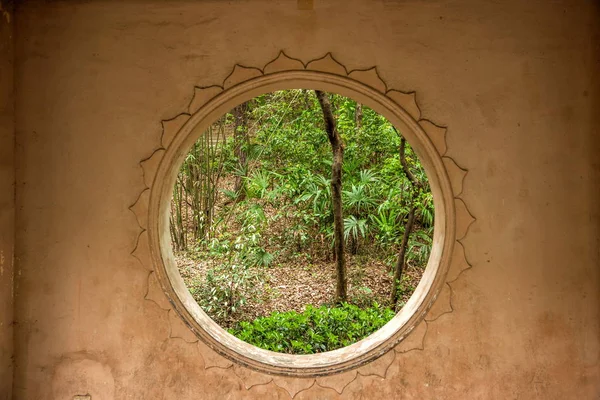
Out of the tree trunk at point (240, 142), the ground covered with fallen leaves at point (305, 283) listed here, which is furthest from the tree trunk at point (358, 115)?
the ground covered with fallen leaves at point (305, 283)

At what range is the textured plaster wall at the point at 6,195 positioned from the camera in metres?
2.62

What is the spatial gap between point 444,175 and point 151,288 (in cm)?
170

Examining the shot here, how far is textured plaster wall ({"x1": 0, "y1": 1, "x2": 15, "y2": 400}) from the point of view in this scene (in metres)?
2.62

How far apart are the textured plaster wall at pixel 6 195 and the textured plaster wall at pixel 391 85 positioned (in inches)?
1.7

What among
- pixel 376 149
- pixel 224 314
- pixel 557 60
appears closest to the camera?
pixel 557 60

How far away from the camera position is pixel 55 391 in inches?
107

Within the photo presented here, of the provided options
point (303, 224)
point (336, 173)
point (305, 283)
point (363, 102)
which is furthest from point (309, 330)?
point (363, 102)

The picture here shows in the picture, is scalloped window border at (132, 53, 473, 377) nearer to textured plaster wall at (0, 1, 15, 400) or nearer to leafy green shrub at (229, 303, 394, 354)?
textured plaster wall at (0, 1, 15, 400)

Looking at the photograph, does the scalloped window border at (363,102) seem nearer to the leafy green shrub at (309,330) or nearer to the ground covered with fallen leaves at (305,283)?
the leafy green shrub at (309,330)

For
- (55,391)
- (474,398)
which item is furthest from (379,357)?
(55,391)

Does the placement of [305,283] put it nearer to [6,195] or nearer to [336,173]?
[336,173]

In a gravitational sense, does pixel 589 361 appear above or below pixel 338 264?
below

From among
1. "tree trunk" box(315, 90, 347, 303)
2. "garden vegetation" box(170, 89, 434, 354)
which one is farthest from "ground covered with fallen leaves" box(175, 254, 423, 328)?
"tree trunk" box(315, 90, 347, 303)

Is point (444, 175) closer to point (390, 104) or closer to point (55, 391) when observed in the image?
point (390, 104)
